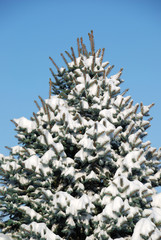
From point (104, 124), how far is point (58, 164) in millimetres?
1512

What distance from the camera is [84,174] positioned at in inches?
251

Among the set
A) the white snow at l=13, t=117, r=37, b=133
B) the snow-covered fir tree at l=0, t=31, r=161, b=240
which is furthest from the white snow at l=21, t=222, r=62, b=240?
the white snow at l=13, t=117, r=37, b=133

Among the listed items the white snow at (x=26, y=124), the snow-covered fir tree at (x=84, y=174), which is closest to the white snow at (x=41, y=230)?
the snow-covered fir tree at (x=84, y=174)

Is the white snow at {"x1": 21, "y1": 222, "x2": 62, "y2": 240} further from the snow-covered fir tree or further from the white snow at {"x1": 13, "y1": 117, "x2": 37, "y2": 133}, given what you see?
the white snow at {"x1": 13, "y1": 117, "x2": 37, "y2": 133}

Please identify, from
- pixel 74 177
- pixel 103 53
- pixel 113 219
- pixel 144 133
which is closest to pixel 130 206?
pixel 113 219

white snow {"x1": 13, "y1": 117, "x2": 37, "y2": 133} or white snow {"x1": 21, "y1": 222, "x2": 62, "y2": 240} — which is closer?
white snow {"x1": 21, "y1": 222, "x2": 62, "y2": 240}

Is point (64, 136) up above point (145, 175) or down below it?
above

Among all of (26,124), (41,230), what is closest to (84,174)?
(41,230)

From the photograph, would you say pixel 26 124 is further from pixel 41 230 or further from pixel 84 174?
pixel 41 230

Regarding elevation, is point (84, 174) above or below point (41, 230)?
above

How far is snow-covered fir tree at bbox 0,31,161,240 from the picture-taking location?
5.33 m

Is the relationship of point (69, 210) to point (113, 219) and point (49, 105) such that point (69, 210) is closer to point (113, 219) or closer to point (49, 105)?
point (113, 219)

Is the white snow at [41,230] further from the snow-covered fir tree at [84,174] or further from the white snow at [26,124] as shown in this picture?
the white snow at [26,124]

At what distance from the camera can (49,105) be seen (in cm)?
719
